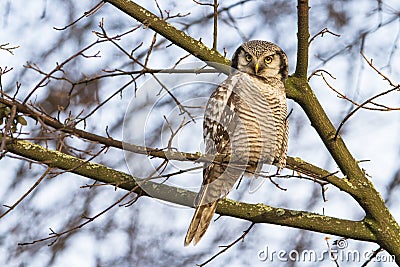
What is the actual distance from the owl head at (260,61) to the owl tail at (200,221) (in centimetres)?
110

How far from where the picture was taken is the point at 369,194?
3775 mm

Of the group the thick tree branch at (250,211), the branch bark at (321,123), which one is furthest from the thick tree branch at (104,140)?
the branch bark at (321,123)

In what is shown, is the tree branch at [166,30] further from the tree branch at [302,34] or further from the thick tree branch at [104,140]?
the thick tree branch at [104,140]

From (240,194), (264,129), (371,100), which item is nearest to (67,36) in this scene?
(240,194)

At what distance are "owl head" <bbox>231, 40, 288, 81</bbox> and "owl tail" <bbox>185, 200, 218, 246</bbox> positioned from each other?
110 cm

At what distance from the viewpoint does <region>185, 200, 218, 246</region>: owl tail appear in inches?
151

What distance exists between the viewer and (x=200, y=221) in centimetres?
391

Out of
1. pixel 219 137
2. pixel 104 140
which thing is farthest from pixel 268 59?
pixel 104 140

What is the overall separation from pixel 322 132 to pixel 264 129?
1.88ft

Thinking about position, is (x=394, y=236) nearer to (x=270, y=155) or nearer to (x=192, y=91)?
(x=270, y=155)

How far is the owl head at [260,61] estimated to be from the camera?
4.57m

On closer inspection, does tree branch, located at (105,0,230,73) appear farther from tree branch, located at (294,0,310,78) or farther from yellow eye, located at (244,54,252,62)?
yellow eye, located at (244,54,252,62)

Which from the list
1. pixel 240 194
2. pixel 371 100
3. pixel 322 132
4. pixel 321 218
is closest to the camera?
pixel 371 100
